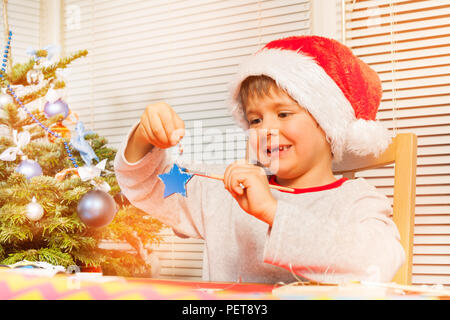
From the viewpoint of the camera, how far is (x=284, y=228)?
532 millimetres

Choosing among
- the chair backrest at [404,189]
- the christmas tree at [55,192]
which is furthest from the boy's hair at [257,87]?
the christmas tree at [55,192]

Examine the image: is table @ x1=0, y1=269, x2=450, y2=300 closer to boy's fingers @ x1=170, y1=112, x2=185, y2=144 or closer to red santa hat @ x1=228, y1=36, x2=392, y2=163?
boy's fingers @ x1=170, y1=112, x2=185, y2=144

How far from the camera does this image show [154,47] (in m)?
1.59

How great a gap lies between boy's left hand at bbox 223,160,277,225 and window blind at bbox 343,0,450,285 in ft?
2.49

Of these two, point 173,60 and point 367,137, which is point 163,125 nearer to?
point 367,137

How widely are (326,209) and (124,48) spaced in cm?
116

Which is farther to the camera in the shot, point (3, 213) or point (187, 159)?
point (187, 159)

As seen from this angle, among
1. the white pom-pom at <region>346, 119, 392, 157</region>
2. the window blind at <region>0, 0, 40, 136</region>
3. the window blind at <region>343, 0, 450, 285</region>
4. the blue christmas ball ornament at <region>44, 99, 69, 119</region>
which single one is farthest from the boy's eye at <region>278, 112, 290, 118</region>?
the window blind at <region>0, 0, 40, 136</region>

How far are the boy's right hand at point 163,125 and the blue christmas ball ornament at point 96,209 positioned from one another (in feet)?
1.06

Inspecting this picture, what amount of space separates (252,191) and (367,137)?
0.35 meters

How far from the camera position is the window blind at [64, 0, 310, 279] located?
142 centimetres

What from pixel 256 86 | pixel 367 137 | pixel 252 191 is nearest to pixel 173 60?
pixel 256 86
